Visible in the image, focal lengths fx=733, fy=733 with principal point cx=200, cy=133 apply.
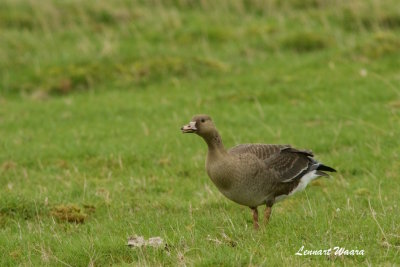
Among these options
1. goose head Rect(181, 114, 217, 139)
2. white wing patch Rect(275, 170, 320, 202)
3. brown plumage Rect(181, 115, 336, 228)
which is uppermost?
goose head Rect(181, 114, 217, 139)

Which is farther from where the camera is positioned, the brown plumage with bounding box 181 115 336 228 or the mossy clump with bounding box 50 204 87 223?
the mossy clump with bounding box 50 204 87 223

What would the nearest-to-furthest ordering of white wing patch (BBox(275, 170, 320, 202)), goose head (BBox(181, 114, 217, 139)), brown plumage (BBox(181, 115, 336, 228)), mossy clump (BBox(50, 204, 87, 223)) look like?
brown plumage (BBox(181, 115, 336, 228)) → goose head (BBox(181, 114, 217, 139)) → white wing patch (BBox(275, 170, 320, 202)) → mossy clump (BBox(50, 204, 87, 223))

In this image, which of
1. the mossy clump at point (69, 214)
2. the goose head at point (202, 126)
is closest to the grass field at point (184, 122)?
the mossy clump at point (69, 214)

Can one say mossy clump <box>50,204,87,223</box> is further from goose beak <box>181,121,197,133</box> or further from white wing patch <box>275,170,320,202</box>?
white wing patch <box>275,170,320,202</box>

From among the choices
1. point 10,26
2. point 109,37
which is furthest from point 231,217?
point 10,26

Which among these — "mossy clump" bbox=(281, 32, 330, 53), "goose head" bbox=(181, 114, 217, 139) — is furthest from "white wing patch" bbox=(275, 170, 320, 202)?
"mossy clump" bbox=(281, 32, 330, 53)

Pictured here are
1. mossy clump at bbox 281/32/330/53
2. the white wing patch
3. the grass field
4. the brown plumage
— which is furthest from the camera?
mossy clump at bbox 281/32/330/53

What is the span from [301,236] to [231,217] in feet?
4.87

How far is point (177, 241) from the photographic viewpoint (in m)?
7.97

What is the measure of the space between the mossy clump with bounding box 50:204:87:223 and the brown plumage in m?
2.02

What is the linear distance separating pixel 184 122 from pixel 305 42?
7.08 m

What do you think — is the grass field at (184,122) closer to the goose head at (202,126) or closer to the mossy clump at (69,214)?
the mossy clump at (69,214)

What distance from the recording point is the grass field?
802 centimetres

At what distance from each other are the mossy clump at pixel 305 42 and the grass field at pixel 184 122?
1.6 inches
